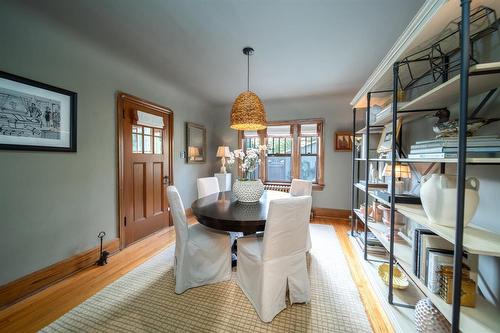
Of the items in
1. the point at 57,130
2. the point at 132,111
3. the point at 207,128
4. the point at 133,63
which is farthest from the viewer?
the point at 207,128

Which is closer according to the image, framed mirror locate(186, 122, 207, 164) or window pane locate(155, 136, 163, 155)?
window pane locate(155, 136, 163, 155)

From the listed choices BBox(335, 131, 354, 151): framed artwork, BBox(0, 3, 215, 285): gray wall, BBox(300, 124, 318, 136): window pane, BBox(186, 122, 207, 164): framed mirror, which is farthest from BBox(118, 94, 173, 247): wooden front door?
BBox(335, 131, 354, 151): framed artwork

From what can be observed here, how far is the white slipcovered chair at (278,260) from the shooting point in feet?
4.77

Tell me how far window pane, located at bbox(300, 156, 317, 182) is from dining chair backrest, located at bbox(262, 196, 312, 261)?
294cm

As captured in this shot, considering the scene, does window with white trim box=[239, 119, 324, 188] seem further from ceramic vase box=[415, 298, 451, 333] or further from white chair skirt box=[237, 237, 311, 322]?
ceramic vase box=[415, 298, 451, 333]

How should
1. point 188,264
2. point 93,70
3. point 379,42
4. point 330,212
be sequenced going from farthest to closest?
1. point 330,212
2. point 93,70
3. point 379,42
4. point 188,264

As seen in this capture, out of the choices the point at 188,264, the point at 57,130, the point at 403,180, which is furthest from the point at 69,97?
the point at 403,180

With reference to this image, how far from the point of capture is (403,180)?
2201mm

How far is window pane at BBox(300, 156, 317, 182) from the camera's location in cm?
438

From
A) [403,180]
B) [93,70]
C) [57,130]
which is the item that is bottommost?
[403,180]

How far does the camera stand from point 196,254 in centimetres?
182

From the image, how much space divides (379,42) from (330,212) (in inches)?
121

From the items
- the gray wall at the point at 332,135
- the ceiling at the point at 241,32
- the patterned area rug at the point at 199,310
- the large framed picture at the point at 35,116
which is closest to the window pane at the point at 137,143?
the large framed picture at the point at 35,116

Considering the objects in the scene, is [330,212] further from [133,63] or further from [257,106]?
[133,63]
